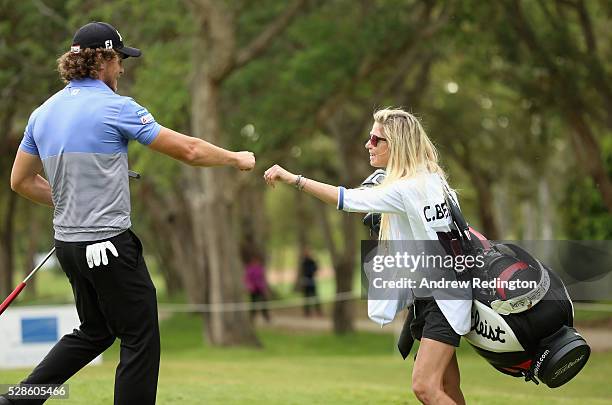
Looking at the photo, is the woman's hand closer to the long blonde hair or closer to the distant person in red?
the long blonde hair

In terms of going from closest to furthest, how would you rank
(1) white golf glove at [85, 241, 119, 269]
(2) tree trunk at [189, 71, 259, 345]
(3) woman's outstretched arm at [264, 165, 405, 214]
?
(1) white golf glove at [85, 241, 119, 269] → (3) woman's outstretched arm at [264, 165, 405, 214] → (2) tree trunk at [189, 71, 259, 345]

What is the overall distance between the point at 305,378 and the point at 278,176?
313 inches

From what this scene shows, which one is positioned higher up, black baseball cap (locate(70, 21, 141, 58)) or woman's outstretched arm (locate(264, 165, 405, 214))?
black baseball cap (locate(70, 21, 141, 58))

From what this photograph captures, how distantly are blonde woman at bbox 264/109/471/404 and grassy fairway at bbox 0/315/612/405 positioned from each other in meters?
2.60

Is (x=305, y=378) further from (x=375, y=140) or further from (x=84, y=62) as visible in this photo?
(x=84, y=62)

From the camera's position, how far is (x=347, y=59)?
21.5 meters

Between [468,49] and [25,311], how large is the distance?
539 inches

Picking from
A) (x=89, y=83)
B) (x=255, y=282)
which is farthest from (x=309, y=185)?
(x=255, y=282)

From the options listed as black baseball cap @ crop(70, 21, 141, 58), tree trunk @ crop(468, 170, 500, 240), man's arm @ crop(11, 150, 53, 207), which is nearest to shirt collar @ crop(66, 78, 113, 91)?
black baseball cap @ crop(70, 21, 141, 58)

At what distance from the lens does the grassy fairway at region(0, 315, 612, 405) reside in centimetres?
886

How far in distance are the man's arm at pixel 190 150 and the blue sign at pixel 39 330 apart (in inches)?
369

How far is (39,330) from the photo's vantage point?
1447cm

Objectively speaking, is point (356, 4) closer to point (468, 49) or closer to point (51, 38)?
point (468, 49)

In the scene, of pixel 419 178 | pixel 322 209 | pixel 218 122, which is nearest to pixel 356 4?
pixel 218 122
